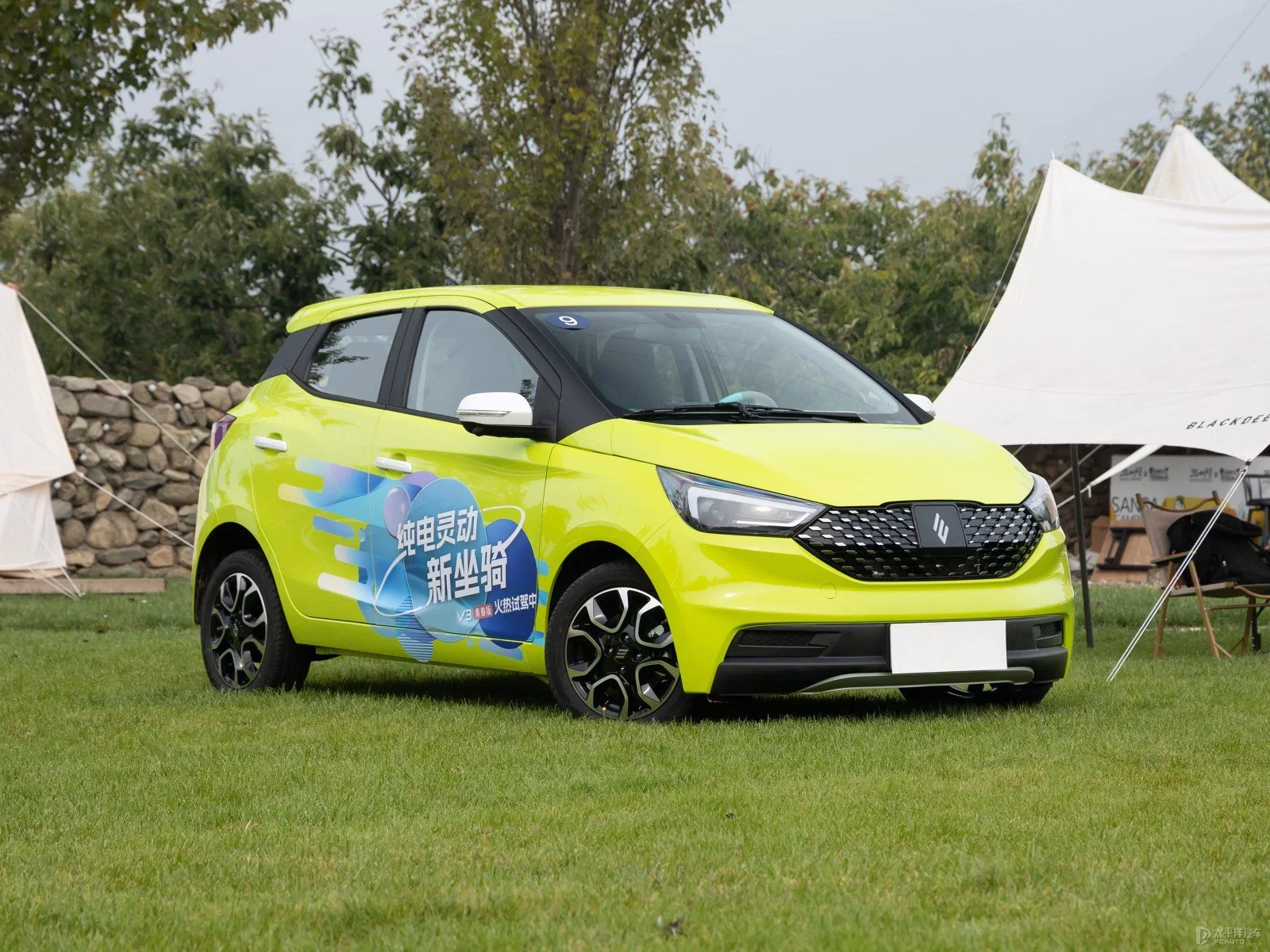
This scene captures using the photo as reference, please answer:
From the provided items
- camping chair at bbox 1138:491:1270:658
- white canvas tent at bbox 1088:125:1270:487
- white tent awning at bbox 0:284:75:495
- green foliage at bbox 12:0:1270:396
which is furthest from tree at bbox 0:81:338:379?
camping chair at bbox 1138:491:1270:658

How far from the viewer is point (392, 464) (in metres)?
7.78

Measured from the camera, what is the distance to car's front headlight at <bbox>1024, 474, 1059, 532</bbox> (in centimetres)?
715

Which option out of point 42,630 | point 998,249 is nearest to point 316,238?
point 998,249

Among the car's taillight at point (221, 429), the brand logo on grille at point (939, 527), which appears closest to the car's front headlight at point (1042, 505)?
the brand logo on grille at point (939, 527)

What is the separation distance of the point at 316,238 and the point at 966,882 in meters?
26.3

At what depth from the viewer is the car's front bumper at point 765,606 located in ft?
21.5

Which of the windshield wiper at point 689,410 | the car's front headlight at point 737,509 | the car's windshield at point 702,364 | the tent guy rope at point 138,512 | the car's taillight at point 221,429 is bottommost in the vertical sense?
the tent guy rope at point 138,512

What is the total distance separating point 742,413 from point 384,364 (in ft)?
6.04

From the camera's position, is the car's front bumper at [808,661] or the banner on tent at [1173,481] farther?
the banner on tent at [1173,481]

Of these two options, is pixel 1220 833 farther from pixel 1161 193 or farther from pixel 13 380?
pixel 13 380

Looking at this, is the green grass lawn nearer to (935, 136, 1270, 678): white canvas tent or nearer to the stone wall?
(935, 136, 1270, 678): white canvas tent

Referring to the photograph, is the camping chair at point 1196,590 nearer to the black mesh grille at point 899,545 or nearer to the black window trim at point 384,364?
the black mesh grille at point 899,545

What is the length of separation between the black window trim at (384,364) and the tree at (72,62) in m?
7.90

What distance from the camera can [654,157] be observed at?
19.8m
